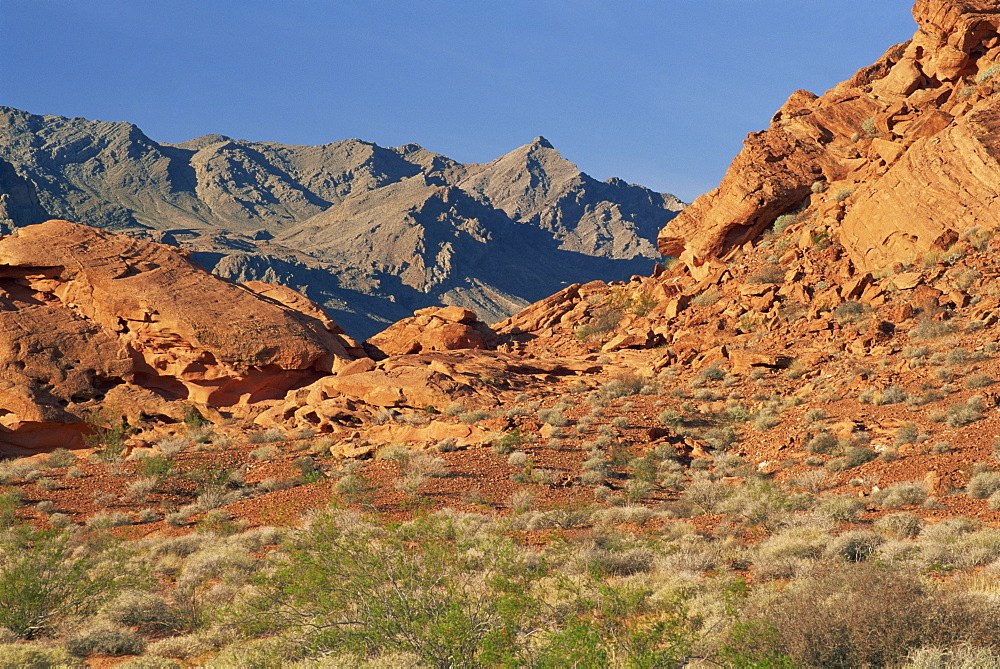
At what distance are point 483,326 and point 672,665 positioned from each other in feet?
81.8

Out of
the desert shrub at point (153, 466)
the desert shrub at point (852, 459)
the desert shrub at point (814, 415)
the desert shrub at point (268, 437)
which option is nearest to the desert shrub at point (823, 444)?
the desert shrub at point (852, 459)

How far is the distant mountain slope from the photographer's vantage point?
118 meters

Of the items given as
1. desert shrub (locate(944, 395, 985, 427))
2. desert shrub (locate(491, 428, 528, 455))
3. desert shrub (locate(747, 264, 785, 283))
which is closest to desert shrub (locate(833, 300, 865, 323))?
desert shrub (locate(747, 264, 785, 283))

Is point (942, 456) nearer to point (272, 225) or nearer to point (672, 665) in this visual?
point (672, 665)

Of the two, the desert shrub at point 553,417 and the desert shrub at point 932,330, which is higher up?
the desert shrub at point 932,330

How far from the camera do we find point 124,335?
2144cm

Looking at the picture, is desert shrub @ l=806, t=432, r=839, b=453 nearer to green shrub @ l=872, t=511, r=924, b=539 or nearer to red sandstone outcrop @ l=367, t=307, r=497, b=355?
green shrub @ l=872, t=511, r=924, b=539

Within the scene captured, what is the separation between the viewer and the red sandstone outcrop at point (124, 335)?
65.4ft

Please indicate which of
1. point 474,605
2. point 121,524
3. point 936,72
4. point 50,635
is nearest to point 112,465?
point 121,524

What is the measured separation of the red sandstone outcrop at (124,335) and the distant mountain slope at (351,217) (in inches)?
2842

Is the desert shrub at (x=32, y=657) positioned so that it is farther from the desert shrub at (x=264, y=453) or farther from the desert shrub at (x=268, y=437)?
the desert shrub at (x=268, y=437)

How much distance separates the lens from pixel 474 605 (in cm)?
765

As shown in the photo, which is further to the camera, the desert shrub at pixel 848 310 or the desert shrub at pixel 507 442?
the desert shrub at pixel 848 310

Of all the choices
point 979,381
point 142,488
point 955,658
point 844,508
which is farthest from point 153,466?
point 979,381
